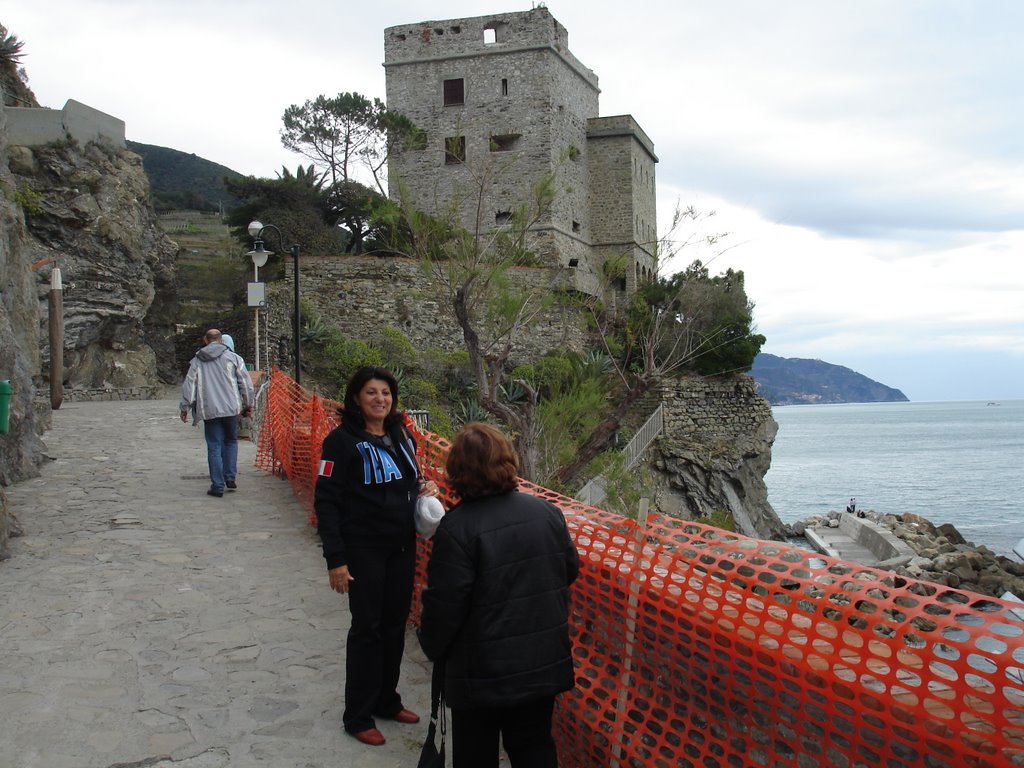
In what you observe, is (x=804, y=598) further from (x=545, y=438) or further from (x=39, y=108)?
(x=39, y=108)

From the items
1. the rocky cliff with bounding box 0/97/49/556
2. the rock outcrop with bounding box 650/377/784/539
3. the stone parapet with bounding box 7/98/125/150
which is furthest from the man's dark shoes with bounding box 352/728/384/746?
the stone parapet with bounding box 7/98/125/150

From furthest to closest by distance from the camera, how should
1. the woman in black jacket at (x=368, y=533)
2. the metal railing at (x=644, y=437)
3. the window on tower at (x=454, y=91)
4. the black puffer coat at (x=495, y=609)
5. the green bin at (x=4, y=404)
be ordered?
the window on tower at (x=454, y=91), the metal railing at (x=644, y=437), the green bin at (x=4, y=404), the woman in black jacket at (x=368, y=533), the black puffer coat at (x=495, y=609)

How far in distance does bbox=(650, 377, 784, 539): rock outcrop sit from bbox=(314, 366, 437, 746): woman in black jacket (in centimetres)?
2091

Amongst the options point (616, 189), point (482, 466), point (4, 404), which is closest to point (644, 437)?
point (616, 189)

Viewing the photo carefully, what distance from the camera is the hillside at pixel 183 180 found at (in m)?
62.6

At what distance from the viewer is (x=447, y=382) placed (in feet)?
79.4

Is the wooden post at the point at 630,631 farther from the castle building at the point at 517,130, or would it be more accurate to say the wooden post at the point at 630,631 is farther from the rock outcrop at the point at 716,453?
the castle building at the point at 517,130

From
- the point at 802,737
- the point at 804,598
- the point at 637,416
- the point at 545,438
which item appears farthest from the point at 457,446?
the point at 637,416

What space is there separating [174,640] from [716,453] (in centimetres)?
2242

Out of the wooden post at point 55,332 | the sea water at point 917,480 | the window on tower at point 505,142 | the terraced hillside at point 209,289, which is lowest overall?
the sea water at point 917,480

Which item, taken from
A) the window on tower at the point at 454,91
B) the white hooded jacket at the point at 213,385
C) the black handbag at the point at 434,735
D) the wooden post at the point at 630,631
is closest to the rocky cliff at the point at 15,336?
the white hooded jacket at the point at 213,385

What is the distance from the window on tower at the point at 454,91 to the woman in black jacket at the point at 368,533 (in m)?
32.4

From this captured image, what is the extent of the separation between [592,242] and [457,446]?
34196 millimetres

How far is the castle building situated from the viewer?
1296 inches
